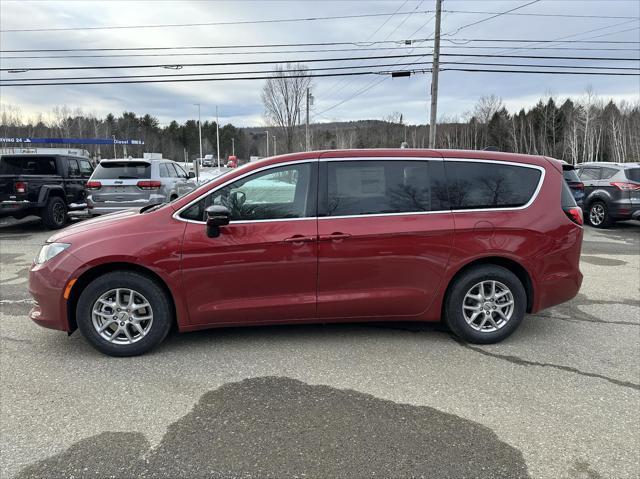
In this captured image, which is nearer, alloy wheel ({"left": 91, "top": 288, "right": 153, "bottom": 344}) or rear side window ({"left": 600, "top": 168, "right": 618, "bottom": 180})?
alloy wheel ({"left": 91, "top": 288, "right": 153, "bottom": 344})

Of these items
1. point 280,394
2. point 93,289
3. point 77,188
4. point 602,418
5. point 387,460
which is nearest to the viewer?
point 387,460

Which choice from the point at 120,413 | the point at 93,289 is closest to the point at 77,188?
the point at 93,289

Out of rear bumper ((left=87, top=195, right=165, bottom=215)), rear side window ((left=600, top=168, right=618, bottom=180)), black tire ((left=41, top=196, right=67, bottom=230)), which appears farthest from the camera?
rear side window ((left=600, top=168, right=618, bottom=180))

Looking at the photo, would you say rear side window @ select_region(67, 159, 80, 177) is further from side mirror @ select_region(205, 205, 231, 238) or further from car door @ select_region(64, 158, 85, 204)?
side mirror @ select_region(205, 205, 231, 238)

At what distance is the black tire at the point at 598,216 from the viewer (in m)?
12.6

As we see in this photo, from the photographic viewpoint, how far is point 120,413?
10.3 feet

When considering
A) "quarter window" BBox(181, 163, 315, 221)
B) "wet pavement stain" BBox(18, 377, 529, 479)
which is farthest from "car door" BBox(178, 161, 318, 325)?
"wet pavement stain" BBox(18, 377, 529, 479)

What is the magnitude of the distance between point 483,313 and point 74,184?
40.2ft

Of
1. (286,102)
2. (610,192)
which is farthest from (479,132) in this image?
(610,192)

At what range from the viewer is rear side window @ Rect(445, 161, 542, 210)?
4258 millimetres

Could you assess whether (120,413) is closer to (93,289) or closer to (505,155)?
(93,289)

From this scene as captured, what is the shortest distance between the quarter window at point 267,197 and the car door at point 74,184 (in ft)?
34.0

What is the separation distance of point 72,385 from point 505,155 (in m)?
4.23

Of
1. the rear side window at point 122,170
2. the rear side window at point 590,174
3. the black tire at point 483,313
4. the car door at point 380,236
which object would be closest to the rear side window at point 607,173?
the rear side window at point 590,174
